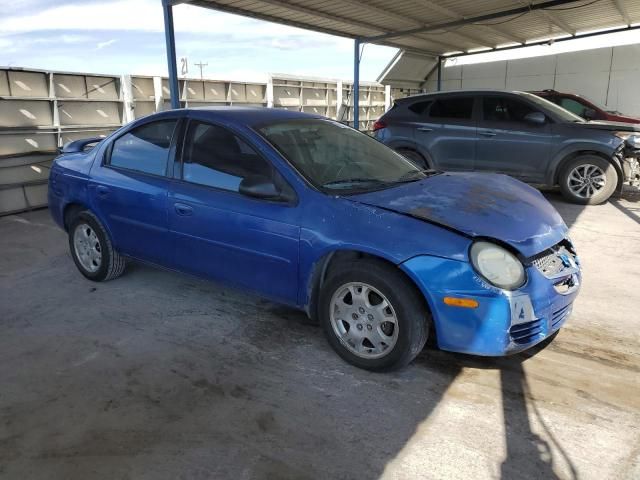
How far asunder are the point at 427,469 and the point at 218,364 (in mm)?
1424

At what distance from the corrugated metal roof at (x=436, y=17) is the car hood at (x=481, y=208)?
5.35m

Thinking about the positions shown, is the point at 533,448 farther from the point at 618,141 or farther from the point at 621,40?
the point at 621,40

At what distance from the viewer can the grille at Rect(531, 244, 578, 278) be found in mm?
2695

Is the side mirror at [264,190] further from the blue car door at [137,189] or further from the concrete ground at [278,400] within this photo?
the concrete ground at [278,400]

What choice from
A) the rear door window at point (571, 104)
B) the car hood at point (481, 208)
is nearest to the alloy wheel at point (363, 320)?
the car hood at point (481, 208)

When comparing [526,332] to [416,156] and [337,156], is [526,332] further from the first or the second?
[416,156]

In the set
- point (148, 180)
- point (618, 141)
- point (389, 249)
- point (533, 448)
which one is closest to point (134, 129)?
point (148, 180)

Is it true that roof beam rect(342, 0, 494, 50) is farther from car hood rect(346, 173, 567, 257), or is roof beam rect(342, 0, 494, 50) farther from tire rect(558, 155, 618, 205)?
car hood rect(346, 173, 567, 257)

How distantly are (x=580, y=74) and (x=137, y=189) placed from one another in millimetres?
15976

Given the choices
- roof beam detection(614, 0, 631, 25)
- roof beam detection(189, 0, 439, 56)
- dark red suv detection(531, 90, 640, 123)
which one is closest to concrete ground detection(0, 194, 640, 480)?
roof beam detection(189, 0, 439, 56)

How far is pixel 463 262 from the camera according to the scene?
8.18 ft

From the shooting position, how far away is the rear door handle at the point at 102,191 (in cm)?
398

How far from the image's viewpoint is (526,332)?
2.61 metres

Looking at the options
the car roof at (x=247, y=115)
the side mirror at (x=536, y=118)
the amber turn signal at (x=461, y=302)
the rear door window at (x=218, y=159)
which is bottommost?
the amber turn signal at (x=461, y=302)
